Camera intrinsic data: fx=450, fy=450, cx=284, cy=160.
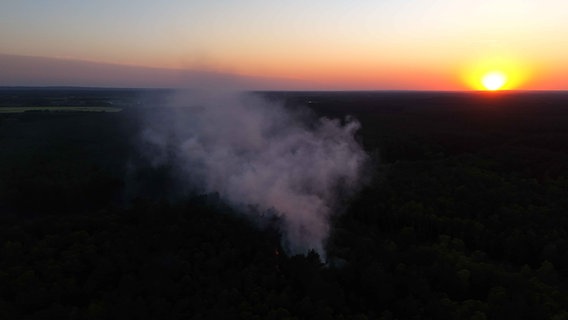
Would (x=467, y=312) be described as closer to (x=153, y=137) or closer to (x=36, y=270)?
(x=36, y=270)

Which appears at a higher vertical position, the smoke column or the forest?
the smoke column

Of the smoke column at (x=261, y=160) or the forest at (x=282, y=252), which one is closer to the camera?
the forest at (x=282, y=252)

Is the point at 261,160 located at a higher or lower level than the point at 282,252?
higher

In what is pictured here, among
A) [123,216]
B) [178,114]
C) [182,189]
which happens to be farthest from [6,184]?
[178,114]

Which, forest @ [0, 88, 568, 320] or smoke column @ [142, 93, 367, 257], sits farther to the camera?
smoke column @ [142, 93, 367, 257]

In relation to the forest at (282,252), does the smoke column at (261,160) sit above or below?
above
